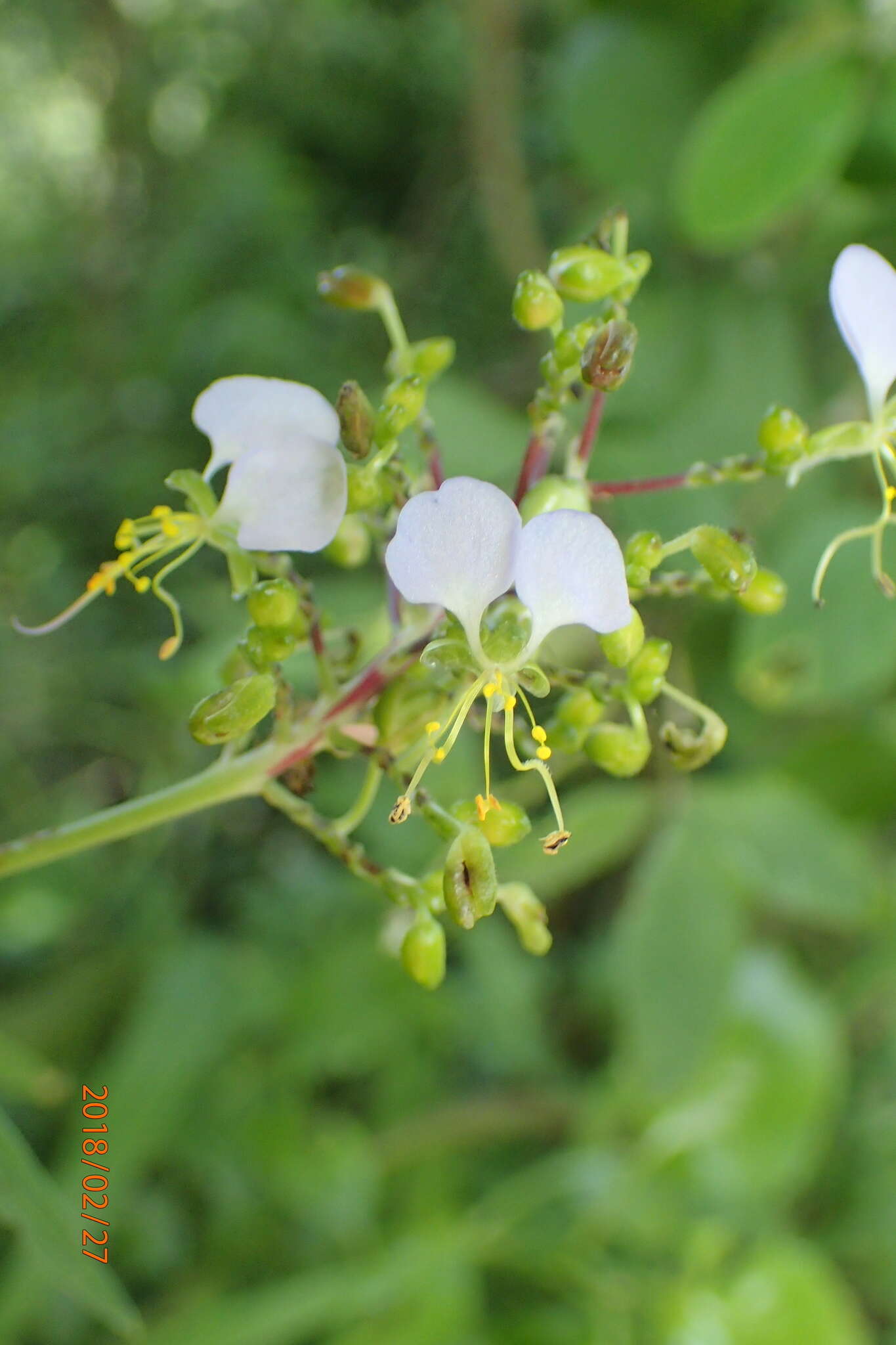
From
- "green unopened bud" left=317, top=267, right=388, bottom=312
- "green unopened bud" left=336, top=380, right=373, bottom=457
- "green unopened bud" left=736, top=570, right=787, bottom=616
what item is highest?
"green unopened bud" left=317, top=267, right=388, bottom=312

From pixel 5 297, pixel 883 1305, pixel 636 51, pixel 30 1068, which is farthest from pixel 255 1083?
pixel 5 297

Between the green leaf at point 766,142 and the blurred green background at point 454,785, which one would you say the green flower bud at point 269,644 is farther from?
the green leaf at point 766,142

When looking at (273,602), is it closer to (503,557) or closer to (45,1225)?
(503,557)

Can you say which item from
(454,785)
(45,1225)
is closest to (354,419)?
(45,1225)

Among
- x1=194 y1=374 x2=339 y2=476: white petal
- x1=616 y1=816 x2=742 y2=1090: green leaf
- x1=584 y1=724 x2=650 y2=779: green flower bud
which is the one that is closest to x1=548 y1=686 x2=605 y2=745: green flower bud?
x1=584 y1=724 x2=650 y2=779: green flower bud

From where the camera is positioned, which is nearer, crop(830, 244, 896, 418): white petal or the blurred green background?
crop(830, 244, 896, 418): white petal

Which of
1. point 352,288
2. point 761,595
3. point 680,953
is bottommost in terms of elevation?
point 680,953

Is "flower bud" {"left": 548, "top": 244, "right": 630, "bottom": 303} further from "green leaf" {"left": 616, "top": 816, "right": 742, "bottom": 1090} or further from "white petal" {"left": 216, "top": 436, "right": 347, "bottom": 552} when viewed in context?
"green leaf" {"left": 616, "top": 816, "right": 742, "bottom": 1090}
